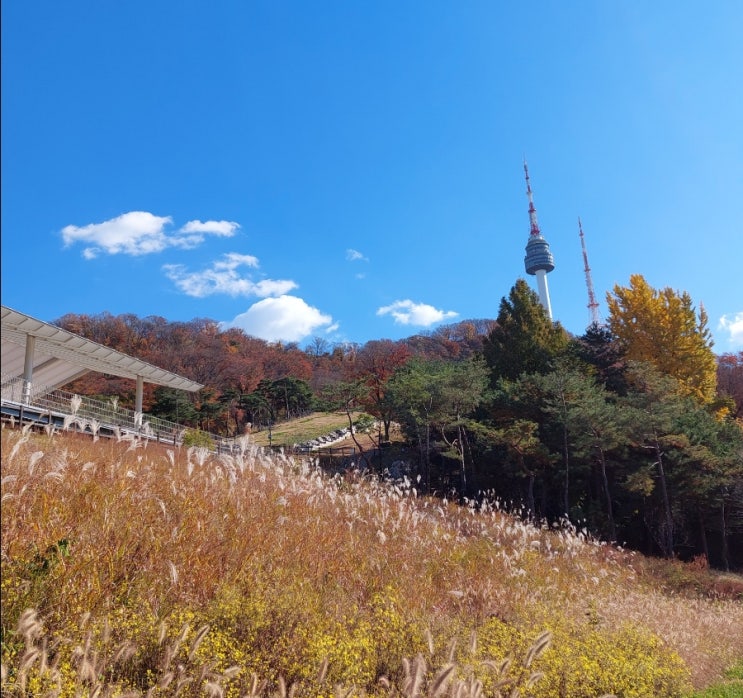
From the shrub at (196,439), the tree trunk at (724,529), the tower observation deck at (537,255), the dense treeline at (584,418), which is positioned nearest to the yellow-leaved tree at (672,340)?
the dense treeline at (584,418)

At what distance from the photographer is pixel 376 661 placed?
388cm

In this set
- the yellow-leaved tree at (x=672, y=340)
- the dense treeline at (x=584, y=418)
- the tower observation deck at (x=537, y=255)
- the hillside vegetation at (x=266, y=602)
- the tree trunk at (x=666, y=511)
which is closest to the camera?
the hillside vegetation at (x=266, y=602)

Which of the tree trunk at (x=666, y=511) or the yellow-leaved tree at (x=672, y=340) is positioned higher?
the yellow-leaved tree at (x=672, y=340)

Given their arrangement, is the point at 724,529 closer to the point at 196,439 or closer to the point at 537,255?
the point at 196,439

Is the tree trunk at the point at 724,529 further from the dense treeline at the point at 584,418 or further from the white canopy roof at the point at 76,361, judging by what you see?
the white canopy roof at the point at 76,361

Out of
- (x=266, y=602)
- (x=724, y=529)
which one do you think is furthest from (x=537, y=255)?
(x=266, y=602)

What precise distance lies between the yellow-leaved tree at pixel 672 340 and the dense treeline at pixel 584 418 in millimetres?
60

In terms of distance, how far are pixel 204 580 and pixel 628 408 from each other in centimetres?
1851

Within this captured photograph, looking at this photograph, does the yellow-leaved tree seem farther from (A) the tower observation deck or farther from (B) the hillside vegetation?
(A) the tower observation deck

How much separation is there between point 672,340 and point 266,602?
2753cm

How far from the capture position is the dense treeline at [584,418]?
18.8 m

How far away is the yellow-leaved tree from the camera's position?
26.2 metres

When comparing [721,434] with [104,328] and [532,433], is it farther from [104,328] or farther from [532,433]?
[104,328]

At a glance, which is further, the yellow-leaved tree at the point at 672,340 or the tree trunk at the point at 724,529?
the yellow-leaved tree at the point at 672,340
